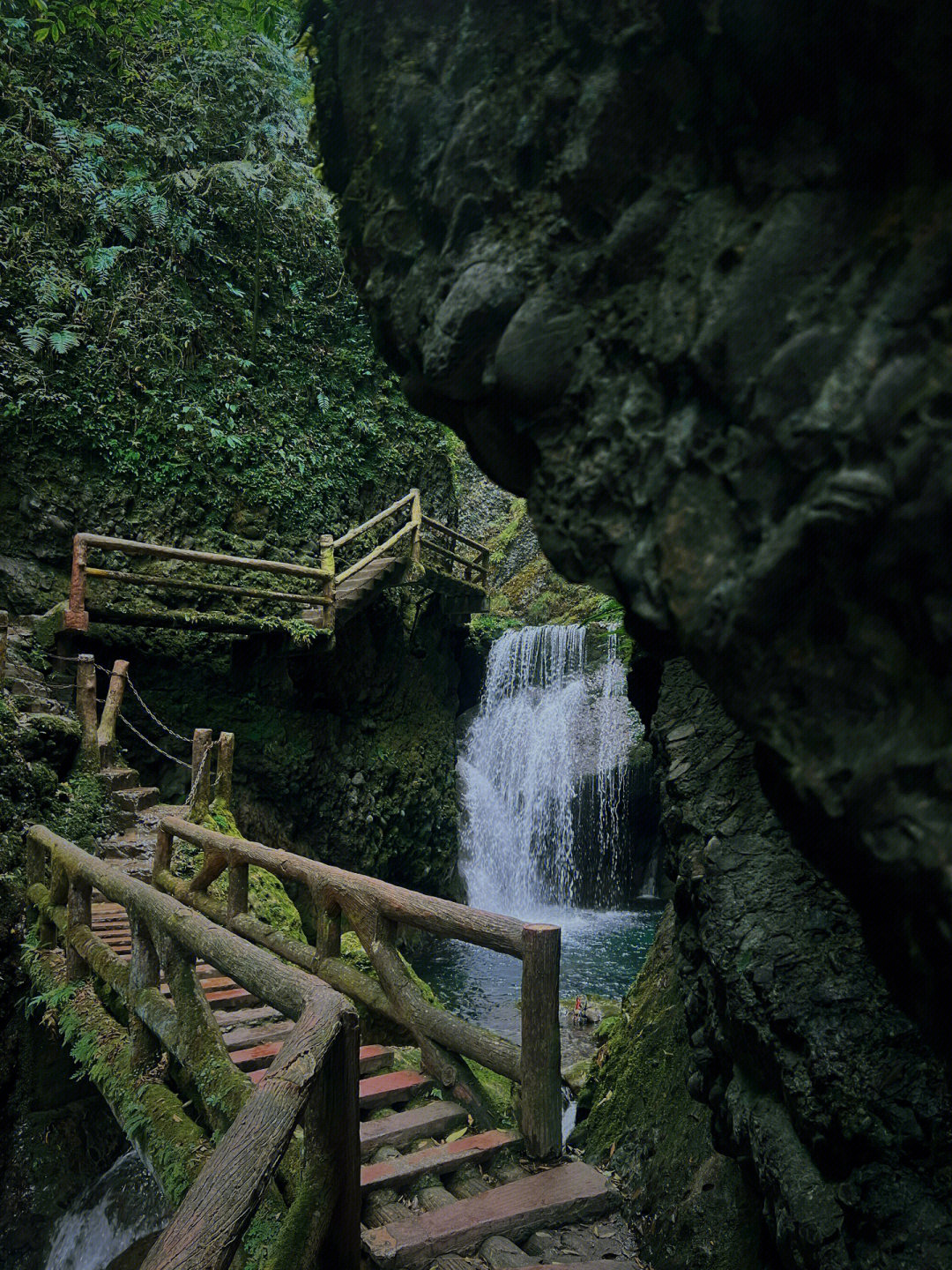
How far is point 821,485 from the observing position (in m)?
1.43

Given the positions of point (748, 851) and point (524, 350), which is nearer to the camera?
point (524, 350)

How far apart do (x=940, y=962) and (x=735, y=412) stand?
1174 mm

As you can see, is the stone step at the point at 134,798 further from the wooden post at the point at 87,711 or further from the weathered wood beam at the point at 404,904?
the weathered wood beam at the point at 404,904

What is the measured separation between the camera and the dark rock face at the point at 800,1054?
213 centimetres

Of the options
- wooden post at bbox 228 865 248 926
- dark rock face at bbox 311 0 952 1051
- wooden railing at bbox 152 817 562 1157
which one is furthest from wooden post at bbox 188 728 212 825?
dark rock face at bbox 311 0 952 1051

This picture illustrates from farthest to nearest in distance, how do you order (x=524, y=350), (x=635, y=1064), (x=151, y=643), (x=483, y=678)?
(x=483, y=678) → (x=151, y=643) → (x=635, y=1064) → (x=524, y=350)

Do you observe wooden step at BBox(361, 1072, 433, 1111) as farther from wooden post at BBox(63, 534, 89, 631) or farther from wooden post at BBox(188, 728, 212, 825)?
wooden post at BBox(63, 534, 89, 631)

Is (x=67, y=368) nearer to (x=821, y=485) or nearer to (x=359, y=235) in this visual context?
(x=359, y=235)

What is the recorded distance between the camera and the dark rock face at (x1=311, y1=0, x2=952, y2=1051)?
1353mm

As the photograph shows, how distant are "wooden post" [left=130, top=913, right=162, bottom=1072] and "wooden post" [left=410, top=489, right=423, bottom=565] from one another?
8.41m

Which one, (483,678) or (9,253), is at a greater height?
(9,253)

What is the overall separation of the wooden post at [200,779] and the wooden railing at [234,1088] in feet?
7.61

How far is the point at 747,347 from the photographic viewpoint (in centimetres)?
159

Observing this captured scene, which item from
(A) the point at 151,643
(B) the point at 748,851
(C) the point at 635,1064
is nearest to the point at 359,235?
(B) the point at 748,851
